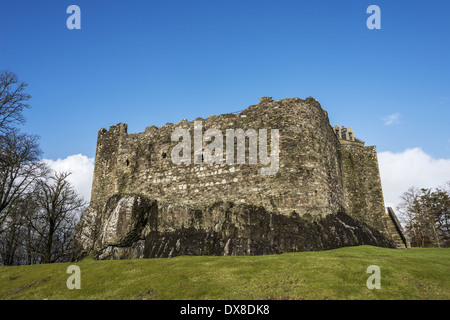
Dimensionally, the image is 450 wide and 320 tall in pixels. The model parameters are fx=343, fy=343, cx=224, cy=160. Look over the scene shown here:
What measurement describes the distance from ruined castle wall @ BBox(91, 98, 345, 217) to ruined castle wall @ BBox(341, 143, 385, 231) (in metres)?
1.75

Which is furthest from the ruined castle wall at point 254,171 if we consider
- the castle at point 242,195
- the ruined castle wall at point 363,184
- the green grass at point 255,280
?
the green grass at point 255,280

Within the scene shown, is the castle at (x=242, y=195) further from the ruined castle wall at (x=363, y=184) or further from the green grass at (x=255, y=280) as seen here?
the green grass at (x=255, y=280)

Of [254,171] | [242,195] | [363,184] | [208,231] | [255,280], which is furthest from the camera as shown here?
[363,184]

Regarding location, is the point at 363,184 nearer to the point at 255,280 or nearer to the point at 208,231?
the point at 208,231

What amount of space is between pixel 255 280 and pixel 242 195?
12.4m

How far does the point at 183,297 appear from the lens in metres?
14.5

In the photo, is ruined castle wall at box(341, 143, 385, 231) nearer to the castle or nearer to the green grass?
the castle

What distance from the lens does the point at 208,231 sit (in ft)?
88.7

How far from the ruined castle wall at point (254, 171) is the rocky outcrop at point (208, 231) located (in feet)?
3.22

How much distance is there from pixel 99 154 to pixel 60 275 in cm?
1938

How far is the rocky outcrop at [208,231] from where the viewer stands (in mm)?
24438

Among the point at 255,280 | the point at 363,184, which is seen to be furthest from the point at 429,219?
the point at 255,280
